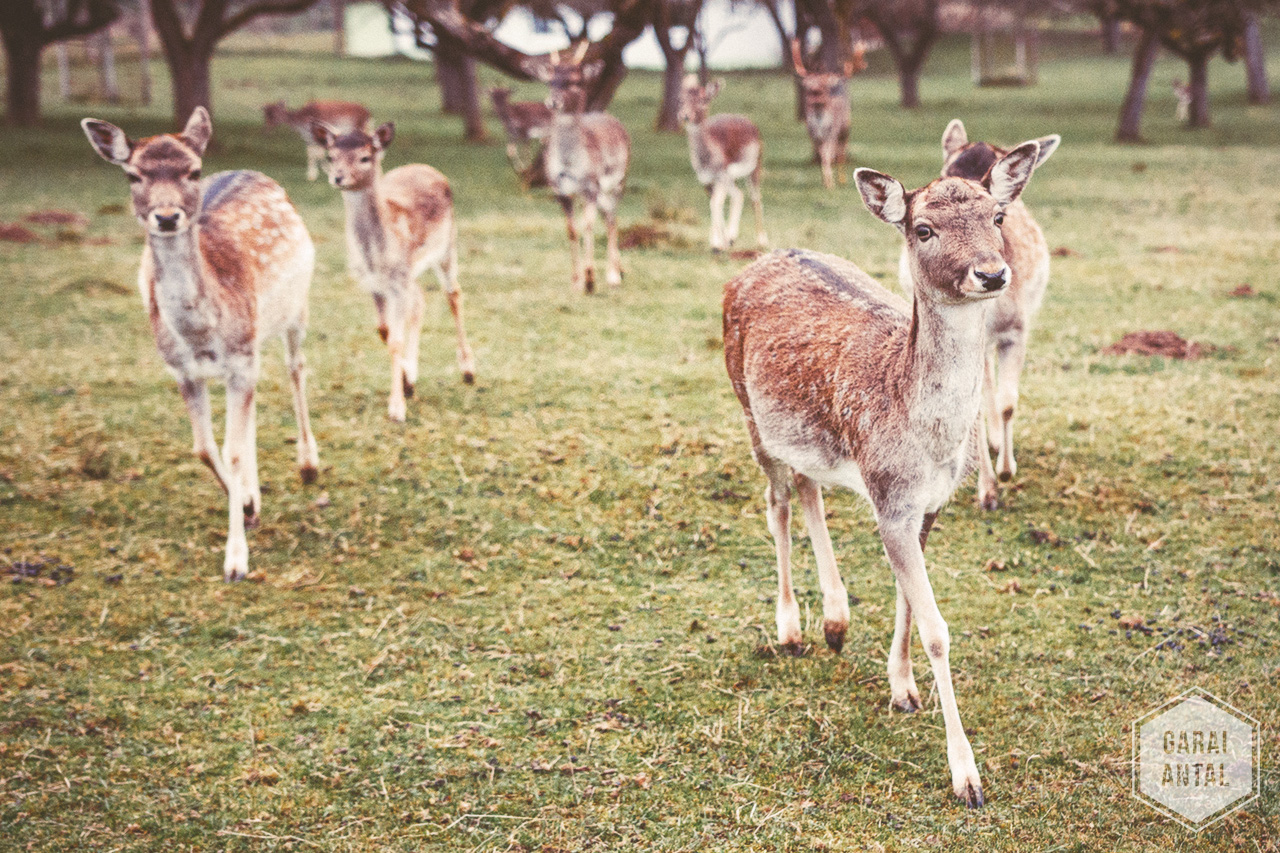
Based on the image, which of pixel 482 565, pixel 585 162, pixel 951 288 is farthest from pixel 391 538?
pixel 585 162

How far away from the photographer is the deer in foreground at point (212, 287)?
634 centimetres

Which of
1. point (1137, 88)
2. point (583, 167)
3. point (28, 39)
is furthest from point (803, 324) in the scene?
point (28, 39)

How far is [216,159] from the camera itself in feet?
78.9

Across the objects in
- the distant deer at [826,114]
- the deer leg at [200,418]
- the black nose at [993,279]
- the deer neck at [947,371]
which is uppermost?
the distant deer at [826,114]

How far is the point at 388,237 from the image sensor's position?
9039 millimetres

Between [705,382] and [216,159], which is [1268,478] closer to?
[705,382]

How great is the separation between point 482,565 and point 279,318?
232 centimetres

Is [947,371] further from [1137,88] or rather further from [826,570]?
[1137,88]

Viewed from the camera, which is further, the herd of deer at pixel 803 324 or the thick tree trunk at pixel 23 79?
the thick tree trunk at pixel 23 79

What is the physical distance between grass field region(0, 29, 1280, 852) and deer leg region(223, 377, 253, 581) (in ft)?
0.58

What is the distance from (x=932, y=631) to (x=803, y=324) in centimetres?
146

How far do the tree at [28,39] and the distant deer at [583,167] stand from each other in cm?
1932

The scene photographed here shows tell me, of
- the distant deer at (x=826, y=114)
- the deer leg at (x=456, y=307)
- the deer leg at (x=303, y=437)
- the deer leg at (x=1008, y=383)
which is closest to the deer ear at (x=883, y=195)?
the deer leg at (x=1008, y=383)

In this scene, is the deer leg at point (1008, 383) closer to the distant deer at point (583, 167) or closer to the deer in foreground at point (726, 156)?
the distant deer at point (583, 167)
